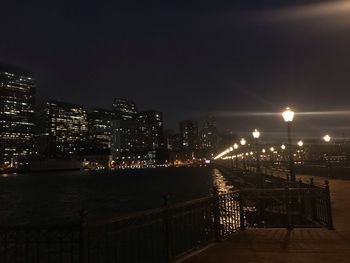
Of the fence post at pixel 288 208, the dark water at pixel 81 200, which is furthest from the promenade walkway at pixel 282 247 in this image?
the dark water at pixel 81 200

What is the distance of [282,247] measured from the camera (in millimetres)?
10102

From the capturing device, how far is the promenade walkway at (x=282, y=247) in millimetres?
9047

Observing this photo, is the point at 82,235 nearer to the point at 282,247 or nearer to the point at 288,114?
the point at 282,247

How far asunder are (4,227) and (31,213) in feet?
153

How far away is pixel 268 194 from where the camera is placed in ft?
44.3

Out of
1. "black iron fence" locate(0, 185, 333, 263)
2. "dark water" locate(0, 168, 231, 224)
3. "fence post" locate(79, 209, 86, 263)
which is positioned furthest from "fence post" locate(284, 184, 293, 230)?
"fence post" locate(79, 209, 86, 263)

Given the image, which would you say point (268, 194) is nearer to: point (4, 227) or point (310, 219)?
point (310, 219)

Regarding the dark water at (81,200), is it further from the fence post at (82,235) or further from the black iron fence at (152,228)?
the fence post at (82,235)

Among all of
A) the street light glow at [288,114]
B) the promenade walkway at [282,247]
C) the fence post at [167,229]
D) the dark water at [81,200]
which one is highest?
the street light glow at [288,114]

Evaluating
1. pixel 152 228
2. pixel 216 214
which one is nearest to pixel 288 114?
pixel 216 214

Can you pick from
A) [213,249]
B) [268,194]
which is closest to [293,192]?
[268,194]

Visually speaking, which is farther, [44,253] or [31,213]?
[31,213]

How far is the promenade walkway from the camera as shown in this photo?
905 cm

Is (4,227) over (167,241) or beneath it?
over
